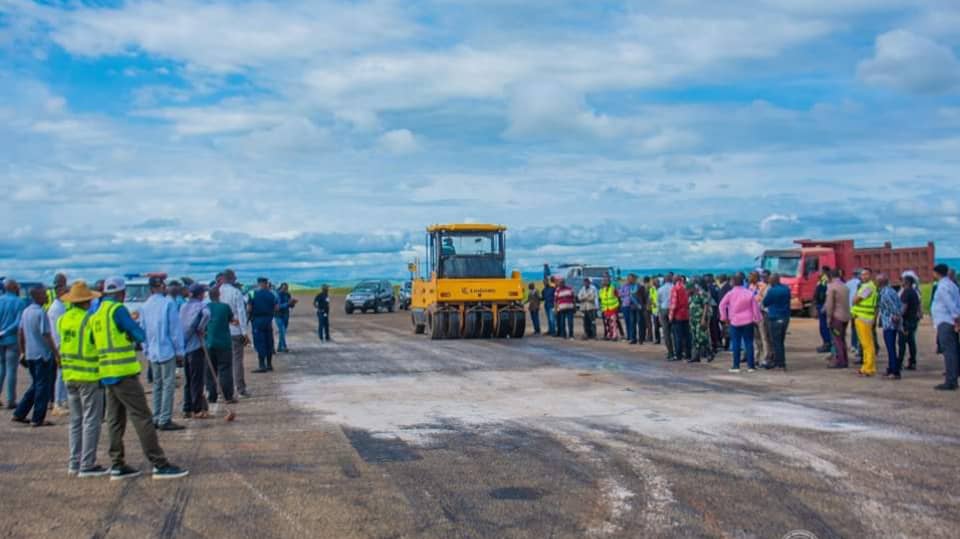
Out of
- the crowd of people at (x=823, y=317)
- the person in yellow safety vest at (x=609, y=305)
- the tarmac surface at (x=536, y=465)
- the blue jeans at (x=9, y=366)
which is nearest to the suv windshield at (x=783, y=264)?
the person in yellow safety vest at (x=609, y=305)

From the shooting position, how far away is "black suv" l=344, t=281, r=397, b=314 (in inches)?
2084

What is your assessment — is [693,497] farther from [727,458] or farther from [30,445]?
[30,445]

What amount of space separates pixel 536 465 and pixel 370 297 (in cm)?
4453

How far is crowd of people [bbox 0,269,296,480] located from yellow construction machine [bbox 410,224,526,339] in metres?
9.16

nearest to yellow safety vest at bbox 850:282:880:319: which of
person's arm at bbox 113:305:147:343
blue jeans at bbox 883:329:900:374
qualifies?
blue jeans at bbox 883:329:900:374

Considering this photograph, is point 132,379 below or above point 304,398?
above

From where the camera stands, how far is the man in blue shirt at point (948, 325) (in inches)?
560

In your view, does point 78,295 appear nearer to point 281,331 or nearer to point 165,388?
point 165,388

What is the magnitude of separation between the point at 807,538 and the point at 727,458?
8.95 ft

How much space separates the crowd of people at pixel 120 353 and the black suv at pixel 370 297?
107 feet

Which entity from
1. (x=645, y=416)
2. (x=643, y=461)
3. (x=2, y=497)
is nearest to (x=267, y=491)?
(x=2, y=497)

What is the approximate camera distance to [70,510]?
777 cm

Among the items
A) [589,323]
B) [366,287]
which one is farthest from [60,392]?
[366,287]

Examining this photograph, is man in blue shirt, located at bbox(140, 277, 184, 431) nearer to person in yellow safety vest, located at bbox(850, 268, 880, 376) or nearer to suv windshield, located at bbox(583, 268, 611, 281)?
person in yellow safety vest, located at bbox(850, 268, 880, 376)
